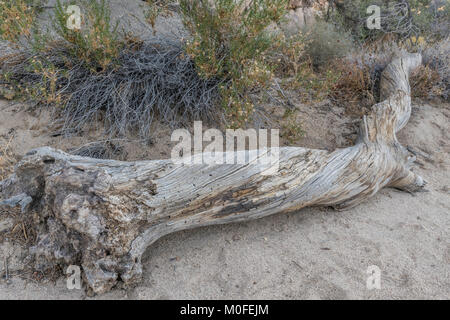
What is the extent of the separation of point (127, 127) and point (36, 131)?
0.96m

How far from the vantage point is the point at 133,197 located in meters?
2.61

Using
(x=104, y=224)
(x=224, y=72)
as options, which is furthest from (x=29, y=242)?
(x=224, y=72)

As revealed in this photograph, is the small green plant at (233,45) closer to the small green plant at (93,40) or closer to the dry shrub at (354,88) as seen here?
the small green plant at (93,40)

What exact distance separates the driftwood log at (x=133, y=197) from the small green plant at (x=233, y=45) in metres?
0.99

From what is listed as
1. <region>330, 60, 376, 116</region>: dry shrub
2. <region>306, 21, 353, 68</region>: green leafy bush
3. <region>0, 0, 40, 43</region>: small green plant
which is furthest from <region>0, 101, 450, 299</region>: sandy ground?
<region>306, 21, 353, 68</region>: green leafy bush

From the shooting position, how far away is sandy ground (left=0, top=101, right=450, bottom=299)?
254cm

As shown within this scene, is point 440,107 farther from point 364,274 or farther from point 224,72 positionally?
point 364,274

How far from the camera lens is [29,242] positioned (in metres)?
2.82

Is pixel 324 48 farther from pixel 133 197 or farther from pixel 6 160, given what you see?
pixel 6 160

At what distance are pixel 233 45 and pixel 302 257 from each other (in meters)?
2.31

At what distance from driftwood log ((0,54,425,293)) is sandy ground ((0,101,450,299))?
17 cm

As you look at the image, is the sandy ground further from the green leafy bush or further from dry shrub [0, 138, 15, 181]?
the green leafy bush

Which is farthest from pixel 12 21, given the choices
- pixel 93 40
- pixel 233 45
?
pixel 233 45

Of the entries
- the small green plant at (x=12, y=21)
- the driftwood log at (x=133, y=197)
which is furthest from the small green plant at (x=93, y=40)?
the driftwood log at (x=133, y=197)
